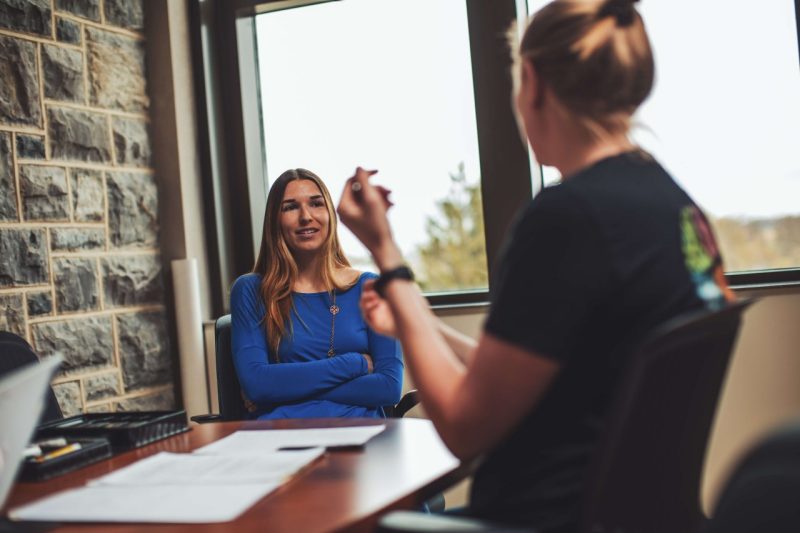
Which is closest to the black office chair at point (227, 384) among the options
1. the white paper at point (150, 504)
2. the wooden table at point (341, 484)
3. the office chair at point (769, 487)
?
the wooden table at point (341, 484)

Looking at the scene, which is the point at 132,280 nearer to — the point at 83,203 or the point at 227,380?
the point at 83,203

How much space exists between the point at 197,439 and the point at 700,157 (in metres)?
2.11

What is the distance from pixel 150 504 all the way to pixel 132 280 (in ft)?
7.80

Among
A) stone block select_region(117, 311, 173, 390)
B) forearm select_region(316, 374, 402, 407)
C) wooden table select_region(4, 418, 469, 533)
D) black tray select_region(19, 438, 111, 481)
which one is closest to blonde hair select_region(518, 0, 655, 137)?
wooden table select_region(4, 418, 469, 533)

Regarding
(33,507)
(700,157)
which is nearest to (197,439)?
(33,507)

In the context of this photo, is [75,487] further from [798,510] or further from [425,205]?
[425,205]

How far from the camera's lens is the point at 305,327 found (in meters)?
2.62

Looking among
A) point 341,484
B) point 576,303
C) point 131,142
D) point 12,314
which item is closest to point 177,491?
point 341,484

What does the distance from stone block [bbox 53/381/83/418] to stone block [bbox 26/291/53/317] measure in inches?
10.8

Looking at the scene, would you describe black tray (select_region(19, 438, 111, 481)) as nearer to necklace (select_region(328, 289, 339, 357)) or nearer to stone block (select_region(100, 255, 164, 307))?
necklace (select_region(328, 289, 339, 357))

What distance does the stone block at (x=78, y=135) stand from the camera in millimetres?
3178

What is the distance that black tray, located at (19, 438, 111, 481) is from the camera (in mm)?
1528

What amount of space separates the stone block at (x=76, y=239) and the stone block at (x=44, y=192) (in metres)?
0.06

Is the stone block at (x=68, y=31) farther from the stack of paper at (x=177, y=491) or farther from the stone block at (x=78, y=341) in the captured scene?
the stack of paper at (x=177, y=491)
